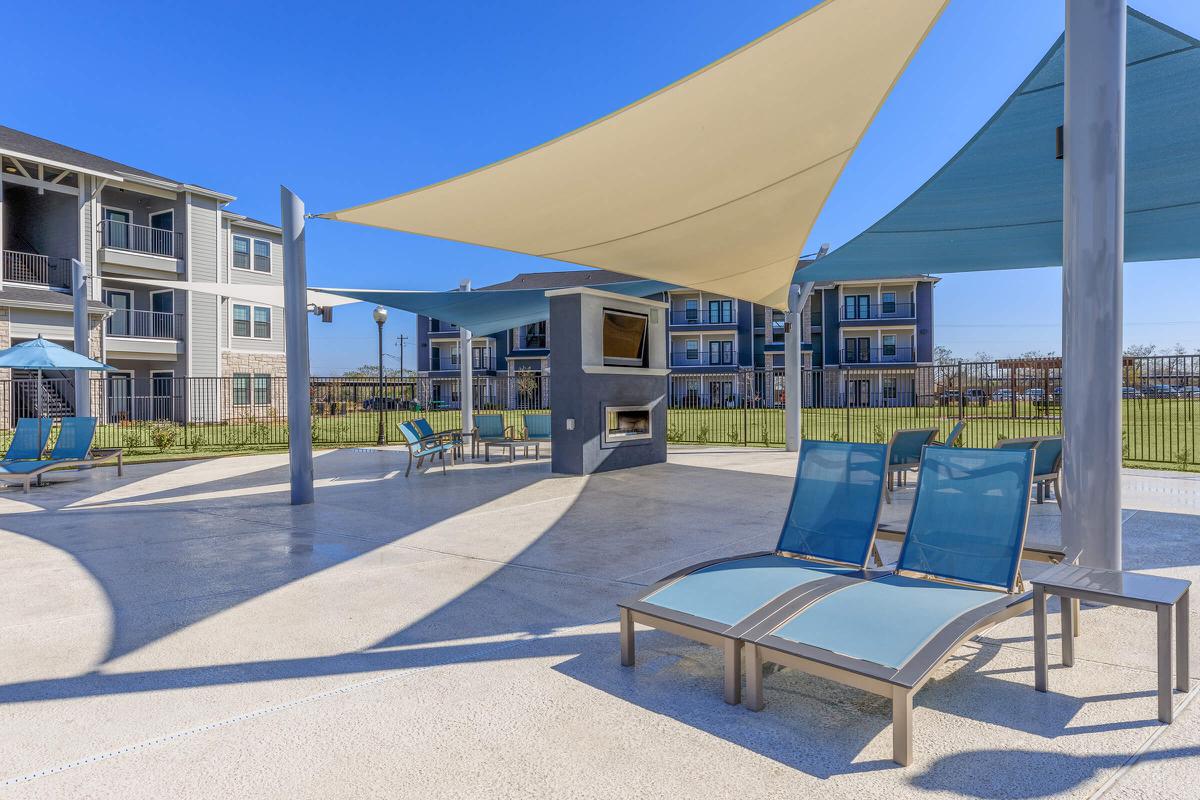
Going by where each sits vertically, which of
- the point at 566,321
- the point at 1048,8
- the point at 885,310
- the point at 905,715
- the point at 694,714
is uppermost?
the point at 885,310

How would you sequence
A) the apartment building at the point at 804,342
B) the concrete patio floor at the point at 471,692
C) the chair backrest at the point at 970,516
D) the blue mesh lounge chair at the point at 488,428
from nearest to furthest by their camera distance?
the concrete patio floor at the point at 471,692
the chair backrest at the point at 970,516
the blue mesh lounge chair at the point at 488,428
the apartment building at the point at 804,342

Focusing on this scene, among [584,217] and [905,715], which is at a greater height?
[584,217]

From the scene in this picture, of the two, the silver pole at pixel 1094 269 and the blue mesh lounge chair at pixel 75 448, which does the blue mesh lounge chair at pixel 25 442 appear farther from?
the silver pole at pixel 1094 269

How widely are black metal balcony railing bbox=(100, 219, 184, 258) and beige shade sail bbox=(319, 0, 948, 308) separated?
2188 centimetres

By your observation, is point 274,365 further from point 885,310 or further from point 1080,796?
point 885,310

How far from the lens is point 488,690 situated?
117 inches

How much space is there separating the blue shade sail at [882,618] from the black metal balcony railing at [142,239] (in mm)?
26409

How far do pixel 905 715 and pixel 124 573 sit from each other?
535cm

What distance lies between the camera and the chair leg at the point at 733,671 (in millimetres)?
2738

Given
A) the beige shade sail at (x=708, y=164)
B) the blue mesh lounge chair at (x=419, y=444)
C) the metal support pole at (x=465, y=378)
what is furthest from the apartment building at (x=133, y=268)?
the beige shade sail at (x=708, y=164)

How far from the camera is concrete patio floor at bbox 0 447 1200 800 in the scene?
7.44 feet

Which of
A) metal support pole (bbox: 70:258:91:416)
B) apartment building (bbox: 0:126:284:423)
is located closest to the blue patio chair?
metal support pole (bbox: 70:258:91:416)

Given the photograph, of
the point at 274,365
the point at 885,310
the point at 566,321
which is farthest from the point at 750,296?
the point at 885,310

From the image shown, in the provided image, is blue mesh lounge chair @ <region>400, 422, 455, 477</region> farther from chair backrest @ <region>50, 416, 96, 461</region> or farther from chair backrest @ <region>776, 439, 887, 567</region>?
chair backrest @ <region>776, 439, 887, 567</region>
